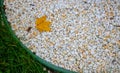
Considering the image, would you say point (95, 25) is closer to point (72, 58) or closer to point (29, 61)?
point (72, 58)

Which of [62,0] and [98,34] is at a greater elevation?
[62,0]

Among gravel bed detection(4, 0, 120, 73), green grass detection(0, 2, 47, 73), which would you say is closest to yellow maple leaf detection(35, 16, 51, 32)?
gravel bed detection(4, 0, 120, 73)

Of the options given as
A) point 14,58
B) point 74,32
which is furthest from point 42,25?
point 14,58

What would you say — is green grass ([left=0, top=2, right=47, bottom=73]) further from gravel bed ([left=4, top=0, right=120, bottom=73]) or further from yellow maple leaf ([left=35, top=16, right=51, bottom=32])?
yellow maple leaf ([left=35, top=16, right=51, bottom=32])

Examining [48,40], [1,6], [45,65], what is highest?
[1,6]

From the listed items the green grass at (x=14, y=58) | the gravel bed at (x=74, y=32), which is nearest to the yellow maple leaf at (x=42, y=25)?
the gravel bed at (x=74, y=32)

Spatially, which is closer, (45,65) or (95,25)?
(45,65)

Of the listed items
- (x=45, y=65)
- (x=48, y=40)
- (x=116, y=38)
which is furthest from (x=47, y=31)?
(x=116, y=38)
